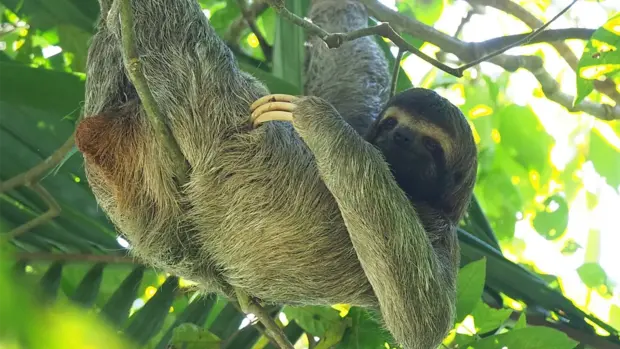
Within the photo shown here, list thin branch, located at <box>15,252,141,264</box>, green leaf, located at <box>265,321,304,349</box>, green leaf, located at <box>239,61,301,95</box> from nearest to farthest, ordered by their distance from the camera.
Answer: thin branch, located at <box>15,252,141,264</box> → green leaf, located at <box>265,321,304,349</box> → green leaf, located at <box>239,61,301,95</box>

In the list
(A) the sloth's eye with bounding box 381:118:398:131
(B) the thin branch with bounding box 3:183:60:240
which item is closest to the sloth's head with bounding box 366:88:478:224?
(A) the sloth's eye with bounding box 381:118:398:131

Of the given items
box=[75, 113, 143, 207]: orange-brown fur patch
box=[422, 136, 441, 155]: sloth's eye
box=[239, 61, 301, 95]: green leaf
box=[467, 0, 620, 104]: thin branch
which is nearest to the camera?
box=[75, 113, 143, 207]: orange-brown fur patch

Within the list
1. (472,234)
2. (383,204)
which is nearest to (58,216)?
(383,204)

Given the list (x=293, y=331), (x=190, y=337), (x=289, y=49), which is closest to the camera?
(x=190, y=337)

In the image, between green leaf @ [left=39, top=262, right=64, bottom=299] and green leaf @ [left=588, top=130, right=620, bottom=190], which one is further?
green leaf @ [left=588, top=130, right=620, bottom=190]

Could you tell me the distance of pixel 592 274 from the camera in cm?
625

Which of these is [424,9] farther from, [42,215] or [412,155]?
[42,215]

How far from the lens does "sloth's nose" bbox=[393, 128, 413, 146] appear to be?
427 centimetres

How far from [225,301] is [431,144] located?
2.08 metres

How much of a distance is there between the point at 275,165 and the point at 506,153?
3.02m

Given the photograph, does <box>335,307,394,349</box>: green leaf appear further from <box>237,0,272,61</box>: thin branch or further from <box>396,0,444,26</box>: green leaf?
<box>396,0,444,26</box>: green leaf

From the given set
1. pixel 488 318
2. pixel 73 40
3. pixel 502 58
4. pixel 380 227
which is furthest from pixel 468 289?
pixel 73 40

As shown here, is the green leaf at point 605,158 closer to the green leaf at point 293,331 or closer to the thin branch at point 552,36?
the thin branch at point 552,36

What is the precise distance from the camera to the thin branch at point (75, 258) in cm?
460
